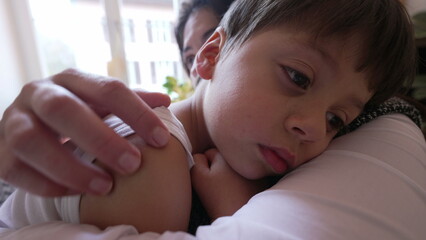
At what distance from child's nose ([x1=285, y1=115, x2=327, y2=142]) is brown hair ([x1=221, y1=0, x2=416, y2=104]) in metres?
0.15

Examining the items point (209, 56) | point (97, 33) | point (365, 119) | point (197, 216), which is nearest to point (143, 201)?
point (197, 216)

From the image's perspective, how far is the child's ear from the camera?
682 mm

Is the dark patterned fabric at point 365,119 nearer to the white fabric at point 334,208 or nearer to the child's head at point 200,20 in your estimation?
the white fabric at point 334,208

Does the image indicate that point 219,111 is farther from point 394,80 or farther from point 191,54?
point 191,54

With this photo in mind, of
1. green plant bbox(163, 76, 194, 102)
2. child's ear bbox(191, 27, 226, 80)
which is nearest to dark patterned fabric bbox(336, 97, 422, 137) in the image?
child's ear bbox(191, 27, 226, 80)

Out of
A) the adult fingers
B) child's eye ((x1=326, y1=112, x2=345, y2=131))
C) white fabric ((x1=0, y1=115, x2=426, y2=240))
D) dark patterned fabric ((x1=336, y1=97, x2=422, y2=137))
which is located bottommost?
dark patterned fabric ((x1=336, y1=97, x2=422, y2=137))

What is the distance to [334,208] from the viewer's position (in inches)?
13.6

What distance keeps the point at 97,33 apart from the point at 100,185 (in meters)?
2.53

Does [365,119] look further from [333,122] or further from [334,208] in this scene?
[334,208]

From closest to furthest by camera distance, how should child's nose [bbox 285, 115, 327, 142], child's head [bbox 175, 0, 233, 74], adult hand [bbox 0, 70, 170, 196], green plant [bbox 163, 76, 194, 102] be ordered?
adult hand [bbox 0, 70, 170, 196] → child's nose [bbox 285, 115, 327, 142] → child's head [bbox 175, 0, 233, 74] → green plant [bbox 163, 76, 194, 102]

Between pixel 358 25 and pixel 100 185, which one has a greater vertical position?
pixel 358 25

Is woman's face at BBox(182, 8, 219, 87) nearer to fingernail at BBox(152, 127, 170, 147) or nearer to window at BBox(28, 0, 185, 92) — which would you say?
fingernail at BBox(152, 127, 170, 147)

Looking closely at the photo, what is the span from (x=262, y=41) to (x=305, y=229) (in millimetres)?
389

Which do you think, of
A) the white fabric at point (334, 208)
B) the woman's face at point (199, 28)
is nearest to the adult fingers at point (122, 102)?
the white fabric at point (334, 208)
